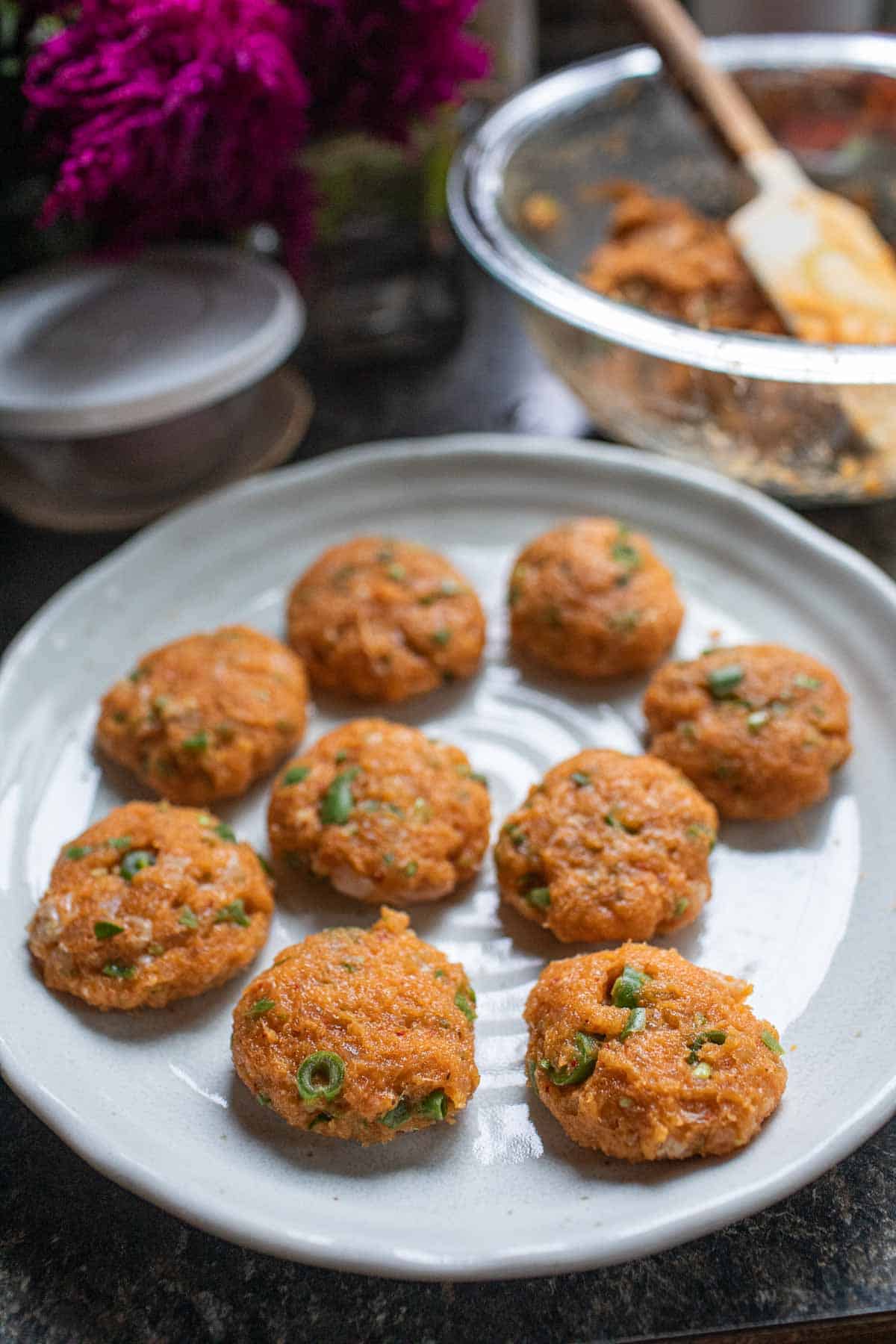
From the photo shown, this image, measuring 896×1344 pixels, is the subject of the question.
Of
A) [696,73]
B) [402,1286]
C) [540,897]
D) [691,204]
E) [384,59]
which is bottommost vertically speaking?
[402,1286]

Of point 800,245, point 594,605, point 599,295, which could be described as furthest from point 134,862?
point 800,245

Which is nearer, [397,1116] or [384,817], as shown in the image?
[397,1116]

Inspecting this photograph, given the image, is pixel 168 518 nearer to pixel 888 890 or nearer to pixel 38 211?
pixel 38 211

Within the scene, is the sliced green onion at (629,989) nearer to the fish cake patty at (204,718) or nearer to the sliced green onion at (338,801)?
the sliced green onion at (338,801)

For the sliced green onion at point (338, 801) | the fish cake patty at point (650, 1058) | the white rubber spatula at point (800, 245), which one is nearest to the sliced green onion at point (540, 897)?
the fish cake patty at point (650, 1058)

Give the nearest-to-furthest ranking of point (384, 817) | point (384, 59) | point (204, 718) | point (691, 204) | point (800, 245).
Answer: point (384, 817), point (204, 718), point (384, 59), point (800, 245), point (691, 204)

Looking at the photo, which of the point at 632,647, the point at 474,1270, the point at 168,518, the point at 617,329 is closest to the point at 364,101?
the point at 617,329

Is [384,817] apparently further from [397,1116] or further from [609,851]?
[397,1116]
